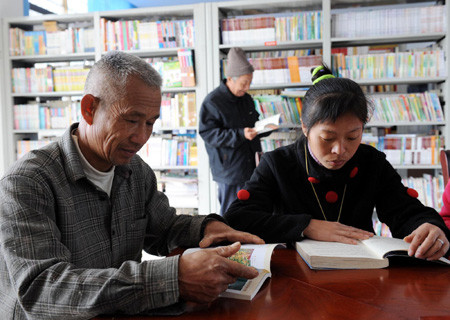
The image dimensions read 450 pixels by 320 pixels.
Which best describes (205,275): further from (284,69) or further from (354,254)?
(284,69)

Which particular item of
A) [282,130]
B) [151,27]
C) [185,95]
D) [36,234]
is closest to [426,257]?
[36,234]

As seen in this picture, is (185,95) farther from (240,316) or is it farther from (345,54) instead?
(240,316)

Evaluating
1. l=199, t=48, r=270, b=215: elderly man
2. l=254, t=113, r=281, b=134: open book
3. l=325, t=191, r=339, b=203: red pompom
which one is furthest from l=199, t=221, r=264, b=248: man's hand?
l=199, t=48, r=270, b=215: elderly man

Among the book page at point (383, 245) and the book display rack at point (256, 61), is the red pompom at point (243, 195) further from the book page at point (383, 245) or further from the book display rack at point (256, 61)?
the book display rack at point (256, 61)

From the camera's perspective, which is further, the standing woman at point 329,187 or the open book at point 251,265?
the standing woman at point 329,187

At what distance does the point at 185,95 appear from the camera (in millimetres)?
4156

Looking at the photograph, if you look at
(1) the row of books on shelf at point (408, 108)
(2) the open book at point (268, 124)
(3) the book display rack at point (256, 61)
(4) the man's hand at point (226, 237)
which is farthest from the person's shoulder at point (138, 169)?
(1) the row of books on shelf at point (408, 108)

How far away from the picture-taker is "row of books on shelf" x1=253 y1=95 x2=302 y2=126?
399 centimetres

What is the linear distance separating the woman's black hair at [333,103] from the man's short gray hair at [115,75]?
60 cm

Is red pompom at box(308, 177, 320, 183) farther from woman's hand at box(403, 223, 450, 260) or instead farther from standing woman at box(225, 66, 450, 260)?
woman's hand at box(403, 223, 450, 260)

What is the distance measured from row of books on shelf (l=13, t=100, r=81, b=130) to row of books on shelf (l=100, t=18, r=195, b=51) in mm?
749

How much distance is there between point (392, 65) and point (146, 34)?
232 cm

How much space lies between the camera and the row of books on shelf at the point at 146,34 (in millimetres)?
4141

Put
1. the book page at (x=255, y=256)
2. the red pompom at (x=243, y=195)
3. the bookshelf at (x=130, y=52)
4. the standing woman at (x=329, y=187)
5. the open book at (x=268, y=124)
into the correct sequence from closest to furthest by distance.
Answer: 1. the book page at (x=255, y=256)
2. the standing woman at (x=329, y=187)
3. the red pompom at (x=243, y=195)
4. the open book at (x=268, y=124)
5. the bookshelf at (x=130, y=52)
